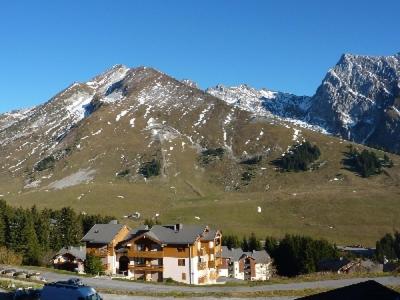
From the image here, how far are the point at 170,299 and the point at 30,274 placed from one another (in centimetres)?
2255

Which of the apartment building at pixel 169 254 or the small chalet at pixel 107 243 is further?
the small chalet at pixel 107 243

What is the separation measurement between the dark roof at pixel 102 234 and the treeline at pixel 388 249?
79.0m

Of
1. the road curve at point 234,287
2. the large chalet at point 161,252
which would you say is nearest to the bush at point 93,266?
the large chalet at point 161,252

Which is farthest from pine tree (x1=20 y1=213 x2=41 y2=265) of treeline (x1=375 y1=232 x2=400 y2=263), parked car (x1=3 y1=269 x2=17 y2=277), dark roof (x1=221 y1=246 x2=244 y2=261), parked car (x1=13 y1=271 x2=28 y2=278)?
treeline (x1=375 y1=232 x2=400 y2=263)

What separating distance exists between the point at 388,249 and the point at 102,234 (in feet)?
293

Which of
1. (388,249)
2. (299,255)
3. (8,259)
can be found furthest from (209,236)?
(388,249)

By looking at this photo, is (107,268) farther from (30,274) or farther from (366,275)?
(366,275)

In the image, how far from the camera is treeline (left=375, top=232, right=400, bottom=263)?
14595 cm

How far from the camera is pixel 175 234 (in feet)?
310

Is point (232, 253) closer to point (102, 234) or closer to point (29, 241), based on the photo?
point (102, 234)

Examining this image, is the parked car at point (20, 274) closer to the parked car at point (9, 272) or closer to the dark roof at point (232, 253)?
the parked car at point (9, 272)

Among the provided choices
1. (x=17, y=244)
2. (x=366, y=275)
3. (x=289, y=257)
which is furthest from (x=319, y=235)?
(x=366, y=275)

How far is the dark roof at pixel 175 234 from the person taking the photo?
3629 inches

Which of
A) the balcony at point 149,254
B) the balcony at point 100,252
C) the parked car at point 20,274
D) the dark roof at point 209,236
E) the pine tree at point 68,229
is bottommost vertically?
the parked car at point 20,274
